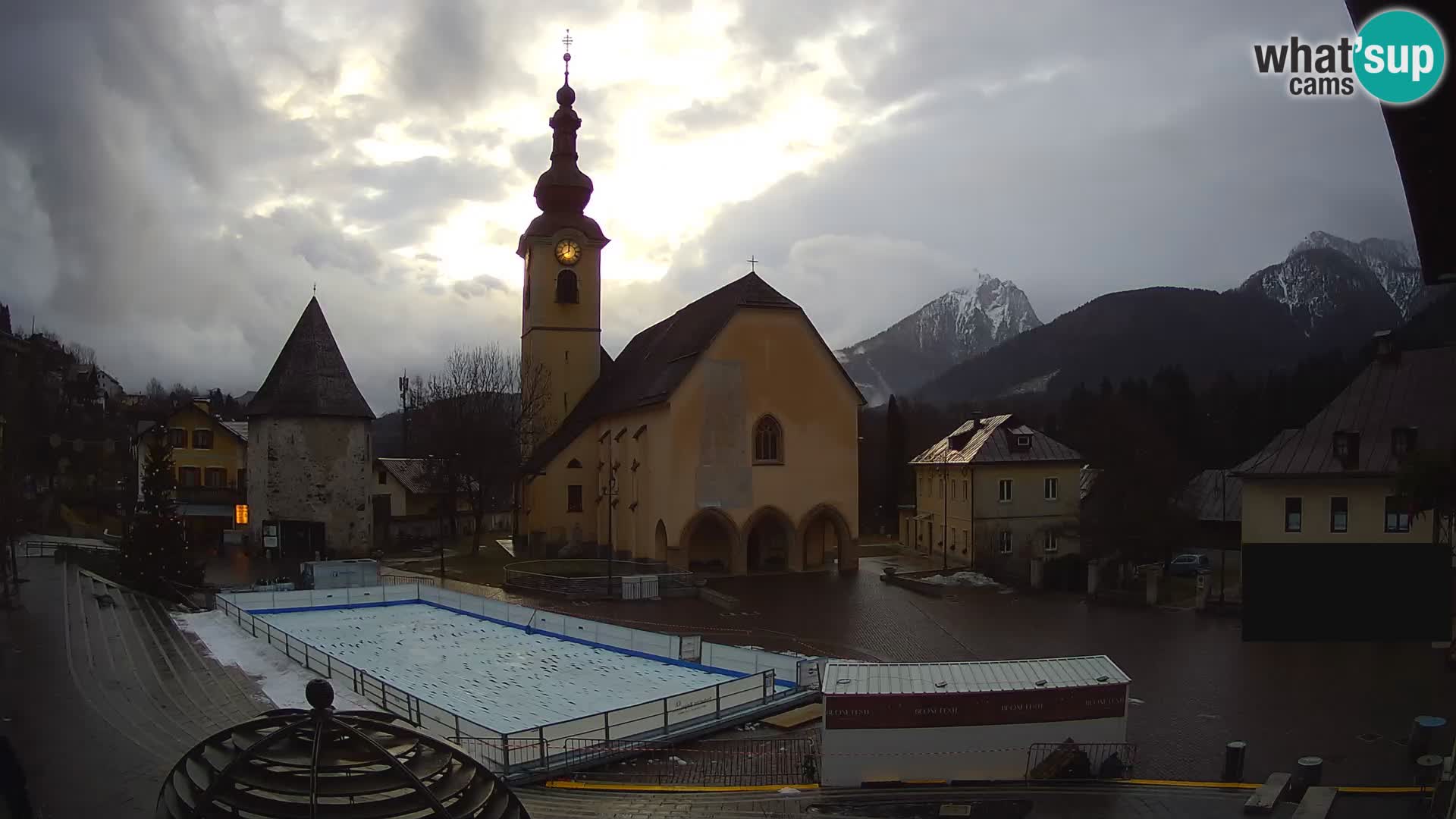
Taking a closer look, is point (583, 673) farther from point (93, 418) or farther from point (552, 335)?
point (552, 335)

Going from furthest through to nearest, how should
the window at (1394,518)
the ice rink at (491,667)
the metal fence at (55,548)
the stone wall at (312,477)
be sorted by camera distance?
1. the stone wall at (312,477)
2. the metal fence at (55,548)
3. the window at (1394,518)
4. the ice rink at (491,667)

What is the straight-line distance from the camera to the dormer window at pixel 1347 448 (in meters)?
23.8

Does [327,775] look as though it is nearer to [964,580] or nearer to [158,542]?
[158,542]

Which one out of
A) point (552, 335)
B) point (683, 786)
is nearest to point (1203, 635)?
point (683, 786)

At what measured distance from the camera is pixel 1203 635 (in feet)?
75.5

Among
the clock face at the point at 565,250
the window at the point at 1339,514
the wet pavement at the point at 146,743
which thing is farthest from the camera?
the clock face at the point at 565,250

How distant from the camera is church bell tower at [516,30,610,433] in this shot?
46.9 meters

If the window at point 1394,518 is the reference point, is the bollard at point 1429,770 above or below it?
below

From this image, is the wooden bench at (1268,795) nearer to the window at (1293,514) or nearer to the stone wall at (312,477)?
the window at (1293,514)

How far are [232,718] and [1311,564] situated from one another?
75.7 ft

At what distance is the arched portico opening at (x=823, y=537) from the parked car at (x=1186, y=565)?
1240cm

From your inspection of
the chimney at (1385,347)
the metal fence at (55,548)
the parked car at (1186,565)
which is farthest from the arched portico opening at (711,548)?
the chimney at (1385,347)

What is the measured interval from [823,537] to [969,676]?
84.2 feet

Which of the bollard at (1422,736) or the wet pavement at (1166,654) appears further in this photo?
the wet pavement at (1166,654)
